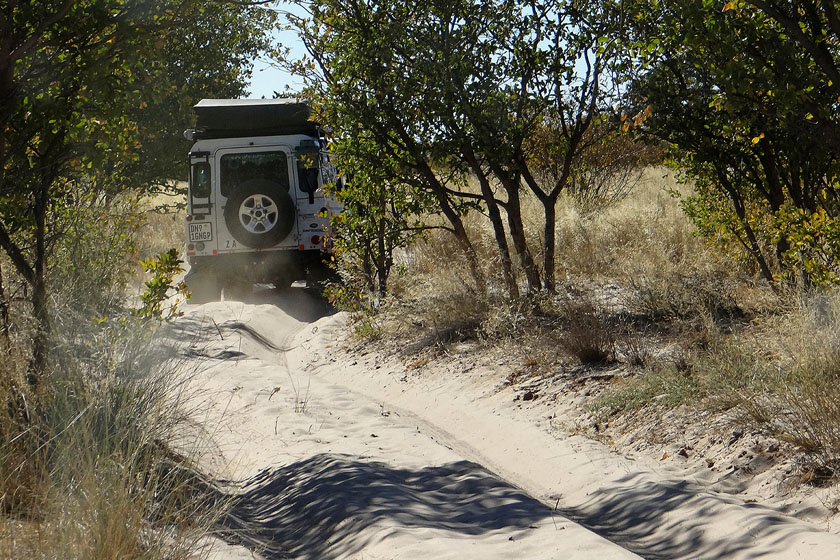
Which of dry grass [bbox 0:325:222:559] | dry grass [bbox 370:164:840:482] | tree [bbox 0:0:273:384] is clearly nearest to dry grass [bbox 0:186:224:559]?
dry grass [bbox 0:325:222:559]

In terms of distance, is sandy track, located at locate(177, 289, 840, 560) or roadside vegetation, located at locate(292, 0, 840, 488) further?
roadside vegetation, located at locate(292, 0, 840, 488)

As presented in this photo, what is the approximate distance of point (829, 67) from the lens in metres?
6.05

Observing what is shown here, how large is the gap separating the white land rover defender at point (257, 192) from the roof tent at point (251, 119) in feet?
0.05

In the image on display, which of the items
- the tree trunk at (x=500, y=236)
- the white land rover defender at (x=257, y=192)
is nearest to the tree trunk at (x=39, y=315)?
the tree trunk at (x=500, y=236)

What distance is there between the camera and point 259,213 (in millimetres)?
14625

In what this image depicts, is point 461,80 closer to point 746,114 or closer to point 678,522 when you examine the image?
point 746,114

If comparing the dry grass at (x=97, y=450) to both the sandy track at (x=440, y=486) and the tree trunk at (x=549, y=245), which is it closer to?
the sandy track at (x=440, y=486)

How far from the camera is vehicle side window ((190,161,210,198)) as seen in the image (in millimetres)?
15164

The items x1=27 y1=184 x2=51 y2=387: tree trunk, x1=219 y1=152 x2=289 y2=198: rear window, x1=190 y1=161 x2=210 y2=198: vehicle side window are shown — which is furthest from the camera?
x1=190 y1=161 x2=210 y2=198: vehicle side window

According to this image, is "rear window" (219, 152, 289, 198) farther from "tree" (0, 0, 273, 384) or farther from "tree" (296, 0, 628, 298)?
"tree" (0, 0, 273, 384)

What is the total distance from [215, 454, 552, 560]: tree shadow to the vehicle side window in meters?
9.61

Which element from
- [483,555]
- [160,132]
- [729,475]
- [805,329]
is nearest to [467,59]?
[805,329]

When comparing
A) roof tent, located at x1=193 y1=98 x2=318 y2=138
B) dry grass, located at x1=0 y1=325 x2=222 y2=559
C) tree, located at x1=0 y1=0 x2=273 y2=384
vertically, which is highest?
roof tent, located at x1=193 y1=98 x2=318 y2=138

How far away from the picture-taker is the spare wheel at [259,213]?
1445 cm
